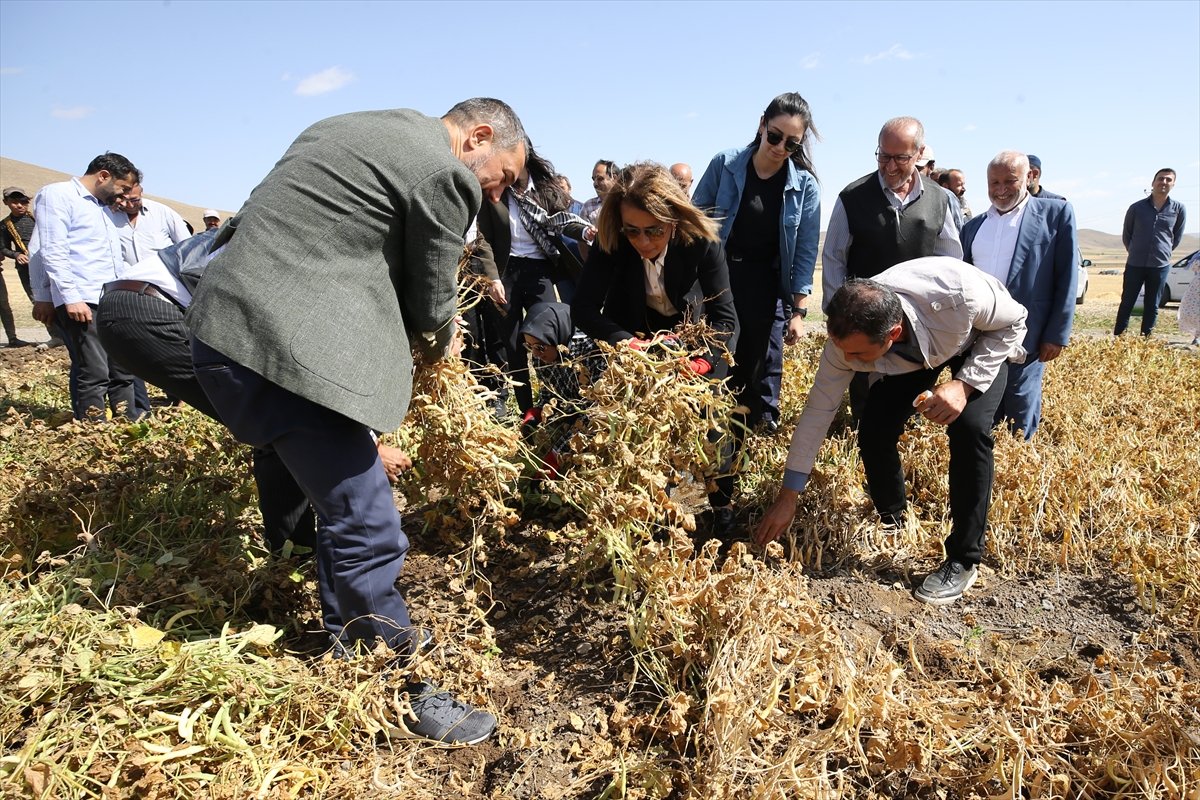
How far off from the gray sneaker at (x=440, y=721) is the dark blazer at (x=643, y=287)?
1595 mm

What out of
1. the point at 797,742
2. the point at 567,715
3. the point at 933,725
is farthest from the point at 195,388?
the point at 933,725

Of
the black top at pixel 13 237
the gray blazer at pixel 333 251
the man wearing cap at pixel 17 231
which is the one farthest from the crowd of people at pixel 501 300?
the black top at pixel 13 237

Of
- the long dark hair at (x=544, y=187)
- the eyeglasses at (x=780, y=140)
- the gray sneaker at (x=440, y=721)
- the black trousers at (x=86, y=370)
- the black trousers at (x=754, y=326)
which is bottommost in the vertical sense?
the gray sneaker at (x=440, y=721)

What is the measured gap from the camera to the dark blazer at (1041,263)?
4379mm

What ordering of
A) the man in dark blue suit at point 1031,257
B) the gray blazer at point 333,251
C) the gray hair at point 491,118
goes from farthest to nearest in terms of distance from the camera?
the man in dark blue suit at point 1031,257, the gray hair at point 491,118, the gray blazer at point 333,251

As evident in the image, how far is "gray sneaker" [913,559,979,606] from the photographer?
3.18 m

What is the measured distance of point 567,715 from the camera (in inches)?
96.8

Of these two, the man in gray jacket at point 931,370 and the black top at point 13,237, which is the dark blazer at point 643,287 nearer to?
the man in gray jacket at point 931,370

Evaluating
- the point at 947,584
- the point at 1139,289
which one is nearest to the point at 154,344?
the point at 947,584

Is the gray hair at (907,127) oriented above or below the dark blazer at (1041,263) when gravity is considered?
above

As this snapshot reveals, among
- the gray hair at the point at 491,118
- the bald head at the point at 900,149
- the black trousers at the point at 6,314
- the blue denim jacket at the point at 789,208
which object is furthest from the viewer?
the black trousers at the point at 6,314

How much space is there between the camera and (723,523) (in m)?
3.65

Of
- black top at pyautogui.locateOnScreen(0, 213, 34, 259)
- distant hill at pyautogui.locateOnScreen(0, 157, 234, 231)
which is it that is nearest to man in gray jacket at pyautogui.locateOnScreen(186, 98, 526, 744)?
black top at pyautogui.locateOnScreen(0, 213, 34, 259)

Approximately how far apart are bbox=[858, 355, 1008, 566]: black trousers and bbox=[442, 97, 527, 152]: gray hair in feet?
6.60
